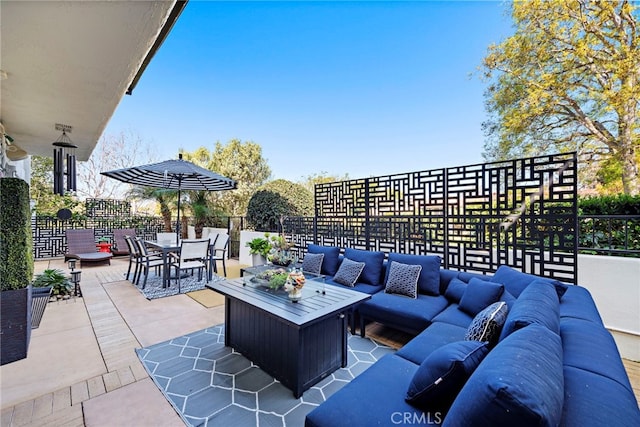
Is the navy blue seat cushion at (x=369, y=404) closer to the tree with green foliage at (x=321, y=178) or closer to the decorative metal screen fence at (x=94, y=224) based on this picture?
the decorative metal screen fence at (x=94, y=224)

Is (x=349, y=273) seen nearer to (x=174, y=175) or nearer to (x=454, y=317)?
(x=454, y=317)

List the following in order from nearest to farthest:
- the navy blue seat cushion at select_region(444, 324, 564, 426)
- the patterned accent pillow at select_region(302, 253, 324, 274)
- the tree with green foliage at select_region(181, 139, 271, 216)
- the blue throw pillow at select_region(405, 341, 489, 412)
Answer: the navy blue seat cushion at select_region(444, 324, 564, 426)
the blue throw pillow at select_region(405, 341, 489, 412)
the patterned accent pillow at select_region(302, 253, 324, 274)
the tree with green foliage at select_region(181, 139, 271, 216)

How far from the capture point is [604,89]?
652 centimetres

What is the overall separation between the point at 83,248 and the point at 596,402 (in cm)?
1014

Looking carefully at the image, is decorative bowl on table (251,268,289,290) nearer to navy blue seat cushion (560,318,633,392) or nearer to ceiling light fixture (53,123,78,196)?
navy blue seat cushion (560,318,633,392)

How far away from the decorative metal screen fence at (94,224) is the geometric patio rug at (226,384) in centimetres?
759

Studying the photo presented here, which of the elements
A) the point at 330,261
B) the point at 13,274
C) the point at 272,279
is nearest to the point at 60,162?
the point at 13,274

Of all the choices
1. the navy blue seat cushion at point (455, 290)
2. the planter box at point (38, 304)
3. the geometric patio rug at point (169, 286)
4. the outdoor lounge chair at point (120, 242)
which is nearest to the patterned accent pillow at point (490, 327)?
the navy blue seat cushion at point (455, 290)

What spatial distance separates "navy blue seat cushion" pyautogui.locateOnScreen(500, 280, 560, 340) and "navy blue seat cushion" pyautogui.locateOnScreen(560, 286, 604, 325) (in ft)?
0.49

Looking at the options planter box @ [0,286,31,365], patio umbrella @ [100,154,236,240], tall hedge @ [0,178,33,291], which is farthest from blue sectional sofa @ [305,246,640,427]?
patio umbrella @ [100,154,236,240]

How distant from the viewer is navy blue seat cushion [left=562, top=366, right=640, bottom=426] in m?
0.86

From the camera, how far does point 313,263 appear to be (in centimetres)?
462

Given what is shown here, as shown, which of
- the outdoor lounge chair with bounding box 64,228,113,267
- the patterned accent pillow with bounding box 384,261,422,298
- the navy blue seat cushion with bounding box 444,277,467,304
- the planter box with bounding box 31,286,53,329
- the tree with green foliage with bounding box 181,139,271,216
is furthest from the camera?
the tree with green foliage with bounding box 181,139,271,216

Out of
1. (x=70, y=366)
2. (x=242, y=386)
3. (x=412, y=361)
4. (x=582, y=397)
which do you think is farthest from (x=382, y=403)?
(x=70, y=366)
